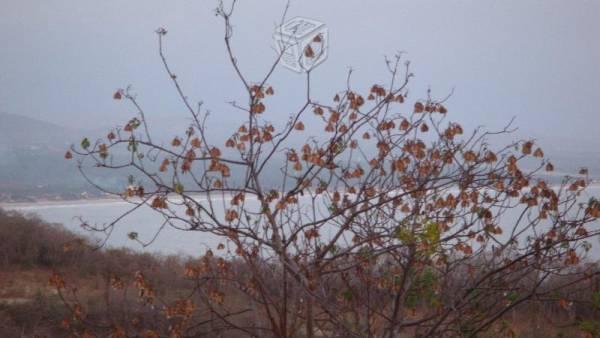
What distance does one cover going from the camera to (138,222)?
5.09 meters

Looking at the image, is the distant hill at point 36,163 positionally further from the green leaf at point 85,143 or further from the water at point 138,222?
the green leaf at point 85,143

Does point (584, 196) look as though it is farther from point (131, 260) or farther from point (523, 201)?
point (131, 260)

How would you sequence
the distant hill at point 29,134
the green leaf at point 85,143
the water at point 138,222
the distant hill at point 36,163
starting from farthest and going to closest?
1. the distant hill at point 29,134
2. the distant hill at point 36,163
3. the water at point 138,222
4. the green leaf at point 85,143

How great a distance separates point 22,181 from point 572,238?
10798 mm

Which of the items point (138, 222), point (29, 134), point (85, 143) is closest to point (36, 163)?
point (29, 134)

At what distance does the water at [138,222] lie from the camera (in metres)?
4.01

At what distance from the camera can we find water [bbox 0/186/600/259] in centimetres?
401

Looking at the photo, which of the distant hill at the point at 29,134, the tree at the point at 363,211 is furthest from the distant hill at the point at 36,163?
the tree at the point at 363,211

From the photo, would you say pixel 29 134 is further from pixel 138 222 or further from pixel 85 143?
→ pixel 85 143

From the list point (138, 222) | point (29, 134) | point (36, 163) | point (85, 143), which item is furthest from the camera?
point (29, 134)

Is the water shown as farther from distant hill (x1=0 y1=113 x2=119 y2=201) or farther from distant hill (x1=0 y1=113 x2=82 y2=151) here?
distant hill (x1=0 y1=113 x2=82 y2=151)

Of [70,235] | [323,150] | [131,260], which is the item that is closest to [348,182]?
[323,150]

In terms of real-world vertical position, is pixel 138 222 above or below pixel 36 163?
below

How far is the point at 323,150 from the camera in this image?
3.15 metres
